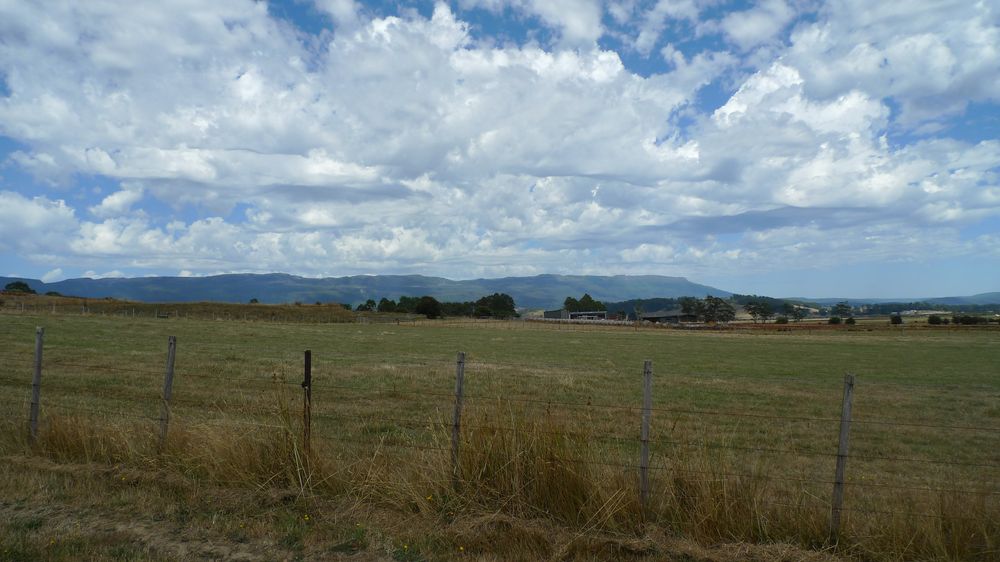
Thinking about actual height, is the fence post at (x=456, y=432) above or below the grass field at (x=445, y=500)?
above

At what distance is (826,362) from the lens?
1590 inches

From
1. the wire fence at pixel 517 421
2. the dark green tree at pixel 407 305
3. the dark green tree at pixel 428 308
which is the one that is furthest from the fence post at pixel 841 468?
the dark green tree at pixel 407 305

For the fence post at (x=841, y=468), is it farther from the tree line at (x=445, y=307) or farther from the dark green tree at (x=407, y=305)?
the dark green tree at (x=407, y=305)

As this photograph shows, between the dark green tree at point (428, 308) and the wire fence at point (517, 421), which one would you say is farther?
the dark green tree at point (428, 308)

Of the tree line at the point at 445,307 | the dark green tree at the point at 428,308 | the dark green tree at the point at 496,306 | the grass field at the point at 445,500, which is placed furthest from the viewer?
the dark green tree at the point at 496,306

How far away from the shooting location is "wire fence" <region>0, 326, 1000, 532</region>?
23.7ft

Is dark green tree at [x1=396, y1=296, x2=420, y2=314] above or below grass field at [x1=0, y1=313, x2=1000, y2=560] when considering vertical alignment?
above

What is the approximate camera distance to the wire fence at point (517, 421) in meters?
7.21

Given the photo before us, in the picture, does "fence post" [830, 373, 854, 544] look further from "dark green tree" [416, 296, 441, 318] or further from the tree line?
the tree line

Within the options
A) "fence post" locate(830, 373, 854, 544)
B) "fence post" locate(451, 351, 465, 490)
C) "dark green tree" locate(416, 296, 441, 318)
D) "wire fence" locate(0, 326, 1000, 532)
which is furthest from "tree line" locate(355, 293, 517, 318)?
"fence post" locate(830, 373, 854, 544)

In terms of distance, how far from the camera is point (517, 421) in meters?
7.37

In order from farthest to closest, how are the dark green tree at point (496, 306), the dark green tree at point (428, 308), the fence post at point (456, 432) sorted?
the dark green tree at point (496, 306) < the dark green tree at point (428, 308) < the fence post at point (456, 432)

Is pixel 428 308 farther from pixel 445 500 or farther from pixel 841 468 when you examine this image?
pixel 841 468

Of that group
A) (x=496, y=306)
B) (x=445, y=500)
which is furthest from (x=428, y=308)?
(x=445, y=500)
